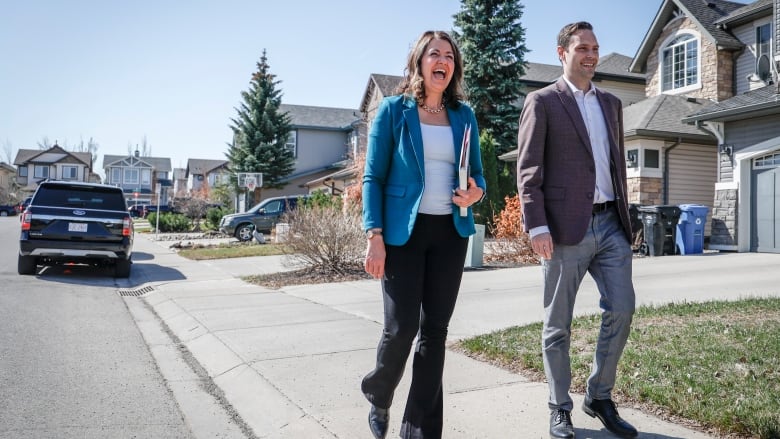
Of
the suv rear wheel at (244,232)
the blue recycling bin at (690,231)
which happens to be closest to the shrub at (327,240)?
the blue recycling bin at (690,231)

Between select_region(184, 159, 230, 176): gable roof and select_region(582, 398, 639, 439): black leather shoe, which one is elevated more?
select_region(184, 159, 230, 176): gable roof

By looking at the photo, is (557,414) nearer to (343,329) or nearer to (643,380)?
(643,380)

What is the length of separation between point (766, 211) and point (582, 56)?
13.5 m

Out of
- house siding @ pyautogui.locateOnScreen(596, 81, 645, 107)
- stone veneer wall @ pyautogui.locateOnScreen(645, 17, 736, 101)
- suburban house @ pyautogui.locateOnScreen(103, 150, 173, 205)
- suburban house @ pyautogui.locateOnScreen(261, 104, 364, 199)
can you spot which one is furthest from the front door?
suburban house @ pyautogui.locateOnScreen(103, 150, 173, 205)

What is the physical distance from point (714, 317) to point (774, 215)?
396 inches

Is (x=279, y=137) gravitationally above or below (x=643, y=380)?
above

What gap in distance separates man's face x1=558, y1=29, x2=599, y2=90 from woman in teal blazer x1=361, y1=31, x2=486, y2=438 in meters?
0.79

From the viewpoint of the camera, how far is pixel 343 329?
6242mm

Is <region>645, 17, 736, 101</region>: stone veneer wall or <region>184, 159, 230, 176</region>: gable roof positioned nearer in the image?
<region>645, 17, 736, 101</region>: stone veneer wall

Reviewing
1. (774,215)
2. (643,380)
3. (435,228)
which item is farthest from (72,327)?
(774,215)

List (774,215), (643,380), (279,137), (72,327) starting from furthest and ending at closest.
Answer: (279,137) → (774,215) → (72,327) → (643,380)

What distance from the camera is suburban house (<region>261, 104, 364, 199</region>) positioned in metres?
41.7

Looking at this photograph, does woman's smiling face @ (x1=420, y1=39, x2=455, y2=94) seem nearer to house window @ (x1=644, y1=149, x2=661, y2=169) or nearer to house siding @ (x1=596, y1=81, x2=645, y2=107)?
house window @ (x1=644, y1=149, x2=661, y2=169)

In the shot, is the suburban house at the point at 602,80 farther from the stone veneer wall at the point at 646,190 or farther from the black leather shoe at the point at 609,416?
the black leather shoe at the point at 609,416
